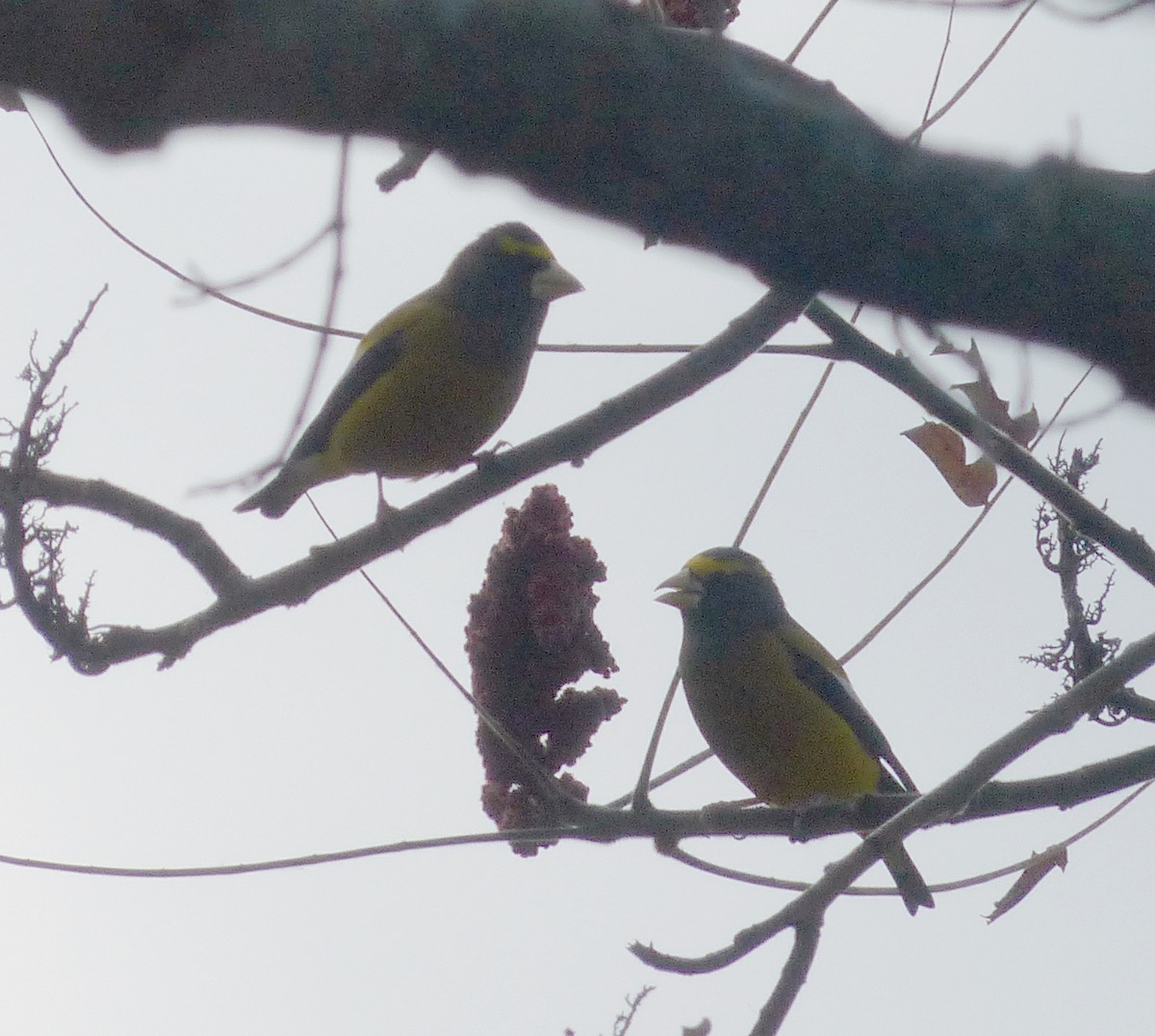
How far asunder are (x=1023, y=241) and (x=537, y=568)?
224 cm

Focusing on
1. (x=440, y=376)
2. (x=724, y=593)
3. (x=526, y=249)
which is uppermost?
(x=526, y=249)

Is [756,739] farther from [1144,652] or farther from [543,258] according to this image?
[1144,652]

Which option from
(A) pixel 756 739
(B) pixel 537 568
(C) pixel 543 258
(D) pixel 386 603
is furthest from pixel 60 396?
(A) pixel 756 739

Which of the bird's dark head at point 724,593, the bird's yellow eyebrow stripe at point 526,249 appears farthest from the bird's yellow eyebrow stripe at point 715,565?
the bird's yellow eyebrow stripe at point 526,249

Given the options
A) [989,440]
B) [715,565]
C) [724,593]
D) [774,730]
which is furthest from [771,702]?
[989,440]

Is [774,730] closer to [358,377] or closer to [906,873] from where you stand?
[906,873]

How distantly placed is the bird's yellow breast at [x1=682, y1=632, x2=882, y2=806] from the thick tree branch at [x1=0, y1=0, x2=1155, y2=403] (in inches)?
162

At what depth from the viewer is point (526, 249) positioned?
5.35 metres

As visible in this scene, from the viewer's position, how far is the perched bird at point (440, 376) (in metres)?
4.93

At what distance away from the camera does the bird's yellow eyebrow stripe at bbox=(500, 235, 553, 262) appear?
5340 millimetres

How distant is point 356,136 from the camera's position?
1.23 metres

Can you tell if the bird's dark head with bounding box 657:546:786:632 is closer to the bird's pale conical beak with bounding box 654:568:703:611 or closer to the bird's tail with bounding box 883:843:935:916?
the bird's pale conical beak with bounding box 654:568:703:611

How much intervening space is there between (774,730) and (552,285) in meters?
1.92

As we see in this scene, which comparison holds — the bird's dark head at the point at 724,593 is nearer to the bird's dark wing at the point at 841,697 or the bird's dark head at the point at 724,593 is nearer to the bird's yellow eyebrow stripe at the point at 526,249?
the bird's dark wing at the point at 841,697
